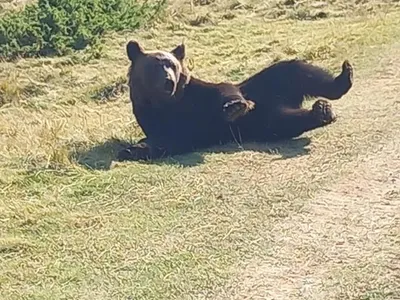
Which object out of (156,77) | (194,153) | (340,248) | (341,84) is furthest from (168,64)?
(340,248)

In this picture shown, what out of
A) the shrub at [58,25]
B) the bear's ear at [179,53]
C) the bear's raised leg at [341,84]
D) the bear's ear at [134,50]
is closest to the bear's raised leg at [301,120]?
the bear's raised leg at [341,84]

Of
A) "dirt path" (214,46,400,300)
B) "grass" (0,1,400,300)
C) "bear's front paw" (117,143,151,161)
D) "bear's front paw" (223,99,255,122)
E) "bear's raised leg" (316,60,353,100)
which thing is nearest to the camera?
"dirt path" (214,46,400,300)

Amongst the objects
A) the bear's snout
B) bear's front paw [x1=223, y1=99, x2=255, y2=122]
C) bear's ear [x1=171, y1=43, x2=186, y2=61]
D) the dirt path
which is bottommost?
the dirt path

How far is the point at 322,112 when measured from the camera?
7309mm

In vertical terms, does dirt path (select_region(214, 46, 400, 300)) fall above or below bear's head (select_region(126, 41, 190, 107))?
below

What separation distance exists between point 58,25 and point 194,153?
883 centimetres

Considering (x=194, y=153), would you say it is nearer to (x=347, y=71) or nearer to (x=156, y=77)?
(x=156, y=77)

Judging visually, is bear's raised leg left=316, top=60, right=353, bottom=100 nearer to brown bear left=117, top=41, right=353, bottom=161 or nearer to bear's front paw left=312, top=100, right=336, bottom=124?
brown bear left=117, top=41, right=353, bottom=161

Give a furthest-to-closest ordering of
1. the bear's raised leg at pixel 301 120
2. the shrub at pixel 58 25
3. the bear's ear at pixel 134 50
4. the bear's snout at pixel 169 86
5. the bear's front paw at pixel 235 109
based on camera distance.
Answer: the shrub at pixel 58 25 < the bear's ear at pixel 134 50 < the bear's raised leg at pixel 301 120 < the bear's snout at pixel 169 86 < the bear's front paw at pixel 235 109

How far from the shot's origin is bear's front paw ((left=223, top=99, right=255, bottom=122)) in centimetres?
689

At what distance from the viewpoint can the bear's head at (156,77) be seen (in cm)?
726

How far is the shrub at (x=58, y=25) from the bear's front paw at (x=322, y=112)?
834 centimetres

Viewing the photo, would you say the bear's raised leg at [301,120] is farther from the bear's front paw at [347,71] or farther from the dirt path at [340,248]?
the dirt path at [340,248]

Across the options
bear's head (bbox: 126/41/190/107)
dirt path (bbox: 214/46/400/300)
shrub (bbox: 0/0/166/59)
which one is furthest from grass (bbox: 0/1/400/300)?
shrub (bbox: 0/0/166/59)
